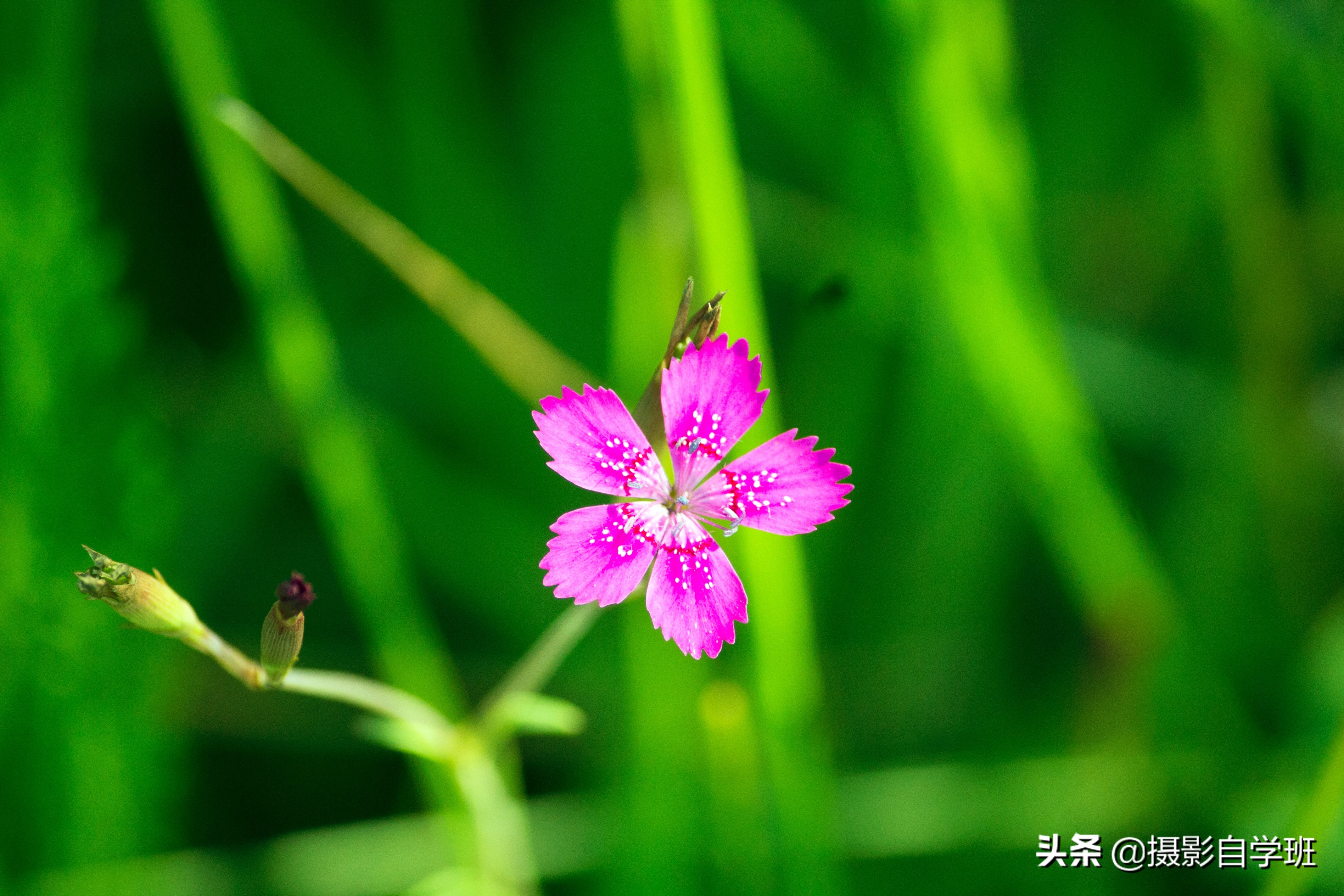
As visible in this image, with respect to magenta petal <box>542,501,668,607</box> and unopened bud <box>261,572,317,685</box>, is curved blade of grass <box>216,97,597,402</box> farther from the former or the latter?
unopened bud <box>261,572,317,685</box>

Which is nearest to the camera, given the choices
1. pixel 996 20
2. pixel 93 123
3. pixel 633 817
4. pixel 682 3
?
pixel 682 3

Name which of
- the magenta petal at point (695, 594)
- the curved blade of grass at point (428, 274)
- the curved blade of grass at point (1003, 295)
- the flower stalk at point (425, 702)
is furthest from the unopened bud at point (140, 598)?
the curved blade of grass at point (1003, 295)

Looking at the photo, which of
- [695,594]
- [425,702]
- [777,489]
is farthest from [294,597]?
[425,702]

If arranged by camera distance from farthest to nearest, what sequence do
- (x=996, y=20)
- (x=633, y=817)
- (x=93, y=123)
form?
(x=93, y=123)
(x=996, y=20)
(x=633, y=817)

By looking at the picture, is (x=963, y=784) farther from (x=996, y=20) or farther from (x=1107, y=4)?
(x=1107, y=4)

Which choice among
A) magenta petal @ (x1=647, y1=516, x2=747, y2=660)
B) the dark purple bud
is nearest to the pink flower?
magenta petal @ (x1=647, y1=516, x2=747, y2=660)

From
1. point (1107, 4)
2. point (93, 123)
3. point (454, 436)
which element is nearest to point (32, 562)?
point (454, 436)
